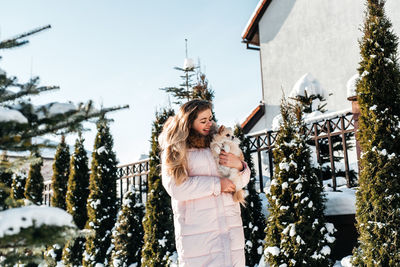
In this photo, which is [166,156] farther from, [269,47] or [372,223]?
[269,47]

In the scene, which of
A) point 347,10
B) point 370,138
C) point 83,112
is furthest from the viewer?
point 347,10

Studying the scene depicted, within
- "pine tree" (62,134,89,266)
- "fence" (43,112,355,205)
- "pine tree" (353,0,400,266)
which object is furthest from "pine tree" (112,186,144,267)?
"pine tree" (353,0,400,266)

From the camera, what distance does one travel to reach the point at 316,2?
1407 cm

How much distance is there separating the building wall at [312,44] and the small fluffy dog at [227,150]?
962 cm

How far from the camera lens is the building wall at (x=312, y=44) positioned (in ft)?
42.6

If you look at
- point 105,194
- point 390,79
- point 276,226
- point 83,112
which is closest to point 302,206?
point 276,226

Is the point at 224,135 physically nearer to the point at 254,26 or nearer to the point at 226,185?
the point at 226,185

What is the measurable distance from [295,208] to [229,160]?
8.77 feet

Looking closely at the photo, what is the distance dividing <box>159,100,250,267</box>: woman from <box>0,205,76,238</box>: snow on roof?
65.9 inches

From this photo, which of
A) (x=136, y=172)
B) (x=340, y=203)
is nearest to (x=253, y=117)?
(x=136, y=172)

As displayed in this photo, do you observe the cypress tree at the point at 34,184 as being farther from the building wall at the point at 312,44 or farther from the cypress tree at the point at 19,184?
the building wall at the point at 312,44

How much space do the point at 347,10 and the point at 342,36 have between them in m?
0.82

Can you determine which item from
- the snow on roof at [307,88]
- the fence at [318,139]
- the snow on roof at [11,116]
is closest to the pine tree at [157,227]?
the fence at [318,139]

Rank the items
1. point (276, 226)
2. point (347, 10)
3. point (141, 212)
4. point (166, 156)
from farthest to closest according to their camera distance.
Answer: point (347, 10), point (141, 212), point (276, 226), point (166, 156)
